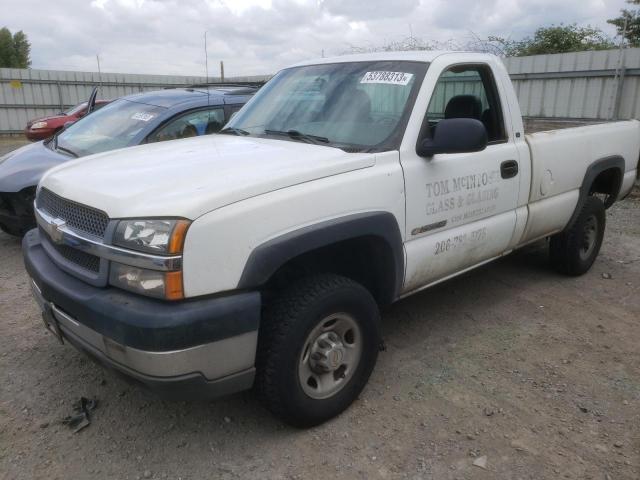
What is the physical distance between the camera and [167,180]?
2.55 m

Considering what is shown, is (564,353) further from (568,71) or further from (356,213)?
(568,71)

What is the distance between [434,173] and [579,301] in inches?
86.6

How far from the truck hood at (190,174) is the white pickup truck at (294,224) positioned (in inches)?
0.4

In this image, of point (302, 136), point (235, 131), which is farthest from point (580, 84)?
point (302, 136)

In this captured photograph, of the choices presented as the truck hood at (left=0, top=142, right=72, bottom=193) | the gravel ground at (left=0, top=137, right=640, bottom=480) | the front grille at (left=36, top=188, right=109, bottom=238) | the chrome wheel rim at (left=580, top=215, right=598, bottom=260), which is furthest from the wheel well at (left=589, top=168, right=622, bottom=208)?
the truck hood at (left=0, top=142, right=72, bottom=193)

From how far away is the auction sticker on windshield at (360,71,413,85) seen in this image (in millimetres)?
3342

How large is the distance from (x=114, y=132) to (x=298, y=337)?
3.96 metres

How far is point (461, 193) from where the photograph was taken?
342 cm

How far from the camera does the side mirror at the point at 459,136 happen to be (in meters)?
2.99

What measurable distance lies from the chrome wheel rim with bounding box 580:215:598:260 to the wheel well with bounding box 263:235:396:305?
8.89 ft

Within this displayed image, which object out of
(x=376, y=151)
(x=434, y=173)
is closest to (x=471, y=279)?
(x=434, y=173)

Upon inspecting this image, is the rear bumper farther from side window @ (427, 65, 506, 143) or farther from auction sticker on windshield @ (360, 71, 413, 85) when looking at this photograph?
side window @ (427, 65, 506, 143)

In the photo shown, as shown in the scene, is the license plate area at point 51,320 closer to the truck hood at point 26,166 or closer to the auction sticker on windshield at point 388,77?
the auction sticker on windshield at point 388,77

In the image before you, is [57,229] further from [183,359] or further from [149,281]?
[183,359]
